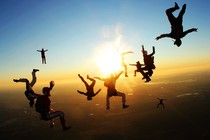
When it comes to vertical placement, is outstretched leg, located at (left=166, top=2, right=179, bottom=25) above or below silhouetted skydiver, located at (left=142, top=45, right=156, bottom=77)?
above

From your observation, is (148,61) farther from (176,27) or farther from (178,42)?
(176,27)

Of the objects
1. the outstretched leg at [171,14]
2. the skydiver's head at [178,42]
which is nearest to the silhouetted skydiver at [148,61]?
the skydiver's head at [178,42]

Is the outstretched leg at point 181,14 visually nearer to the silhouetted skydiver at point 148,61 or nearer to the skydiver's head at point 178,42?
the skydiver's head at point 178,42

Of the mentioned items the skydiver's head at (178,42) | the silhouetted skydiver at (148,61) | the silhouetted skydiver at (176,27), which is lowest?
the silhouetted skydiver at (148,61)

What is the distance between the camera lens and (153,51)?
17000 mm

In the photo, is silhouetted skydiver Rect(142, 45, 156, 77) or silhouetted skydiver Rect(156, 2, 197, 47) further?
silhouetted skydiver Rect(142, 45, 156, 77)

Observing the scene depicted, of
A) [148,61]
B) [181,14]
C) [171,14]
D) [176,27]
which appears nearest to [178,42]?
[176,27]

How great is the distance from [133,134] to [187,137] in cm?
4697

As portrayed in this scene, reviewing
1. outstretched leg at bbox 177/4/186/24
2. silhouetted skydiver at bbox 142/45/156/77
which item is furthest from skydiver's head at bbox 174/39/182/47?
silhouetted skydiver at bbox 142/45/156/77

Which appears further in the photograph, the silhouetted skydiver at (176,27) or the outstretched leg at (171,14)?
the silhouetted skydiver at (176,27)

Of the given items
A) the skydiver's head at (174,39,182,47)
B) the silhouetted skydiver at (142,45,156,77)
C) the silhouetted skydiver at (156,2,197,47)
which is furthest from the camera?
the silhouetted skydiver at (142,45,156,77)

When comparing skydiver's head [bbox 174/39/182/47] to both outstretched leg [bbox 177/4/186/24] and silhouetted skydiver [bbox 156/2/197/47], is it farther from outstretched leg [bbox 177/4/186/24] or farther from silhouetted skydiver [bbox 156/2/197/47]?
outstretched leg [bbox 177/4/186/24]

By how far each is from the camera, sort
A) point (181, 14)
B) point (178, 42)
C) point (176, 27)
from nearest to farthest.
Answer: point (181, 14)
point (176, 27)
point (178, 42)

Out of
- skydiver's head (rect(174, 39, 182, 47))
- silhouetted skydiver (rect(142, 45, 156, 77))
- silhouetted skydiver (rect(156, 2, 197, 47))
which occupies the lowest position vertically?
silhouetted skydiver (rect(142, 45, 156, 77))
